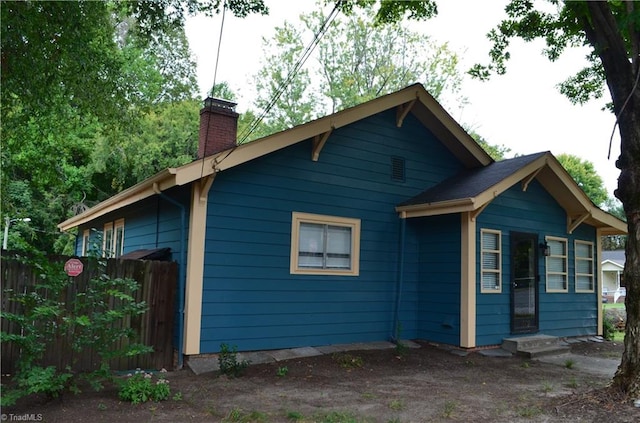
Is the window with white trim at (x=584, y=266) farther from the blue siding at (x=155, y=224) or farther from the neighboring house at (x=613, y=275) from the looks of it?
the neighboring house at (x=613, y=275)

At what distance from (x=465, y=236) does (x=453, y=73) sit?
22.5 m

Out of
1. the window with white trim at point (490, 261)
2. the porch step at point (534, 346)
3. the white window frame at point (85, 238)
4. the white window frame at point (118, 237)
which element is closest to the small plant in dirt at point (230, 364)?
the window with white trim at point (490, 261)

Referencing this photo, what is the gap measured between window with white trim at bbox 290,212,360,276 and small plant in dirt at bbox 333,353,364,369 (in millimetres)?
1456

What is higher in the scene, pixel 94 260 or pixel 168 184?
pixel 168 184

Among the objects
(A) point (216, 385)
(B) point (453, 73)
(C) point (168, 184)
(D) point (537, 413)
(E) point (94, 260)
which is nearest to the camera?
(D) point (537, 413)

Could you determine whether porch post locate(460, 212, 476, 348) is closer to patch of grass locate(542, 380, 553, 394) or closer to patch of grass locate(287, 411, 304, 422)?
patch of grass locate(542, 380, 553, 394)

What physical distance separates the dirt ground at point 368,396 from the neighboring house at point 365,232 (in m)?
1.01

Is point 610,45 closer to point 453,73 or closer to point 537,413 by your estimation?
point 537,413

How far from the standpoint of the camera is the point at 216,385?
242 inches

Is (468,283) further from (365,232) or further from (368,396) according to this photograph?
(368,396)

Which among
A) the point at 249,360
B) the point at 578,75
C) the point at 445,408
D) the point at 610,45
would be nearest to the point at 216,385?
the point at 249,360

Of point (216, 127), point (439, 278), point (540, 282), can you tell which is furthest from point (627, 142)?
point (216, 127)

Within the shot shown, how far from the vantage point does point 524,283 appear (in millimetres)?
10055

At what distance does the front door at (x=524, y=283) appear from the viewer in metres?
9.76
